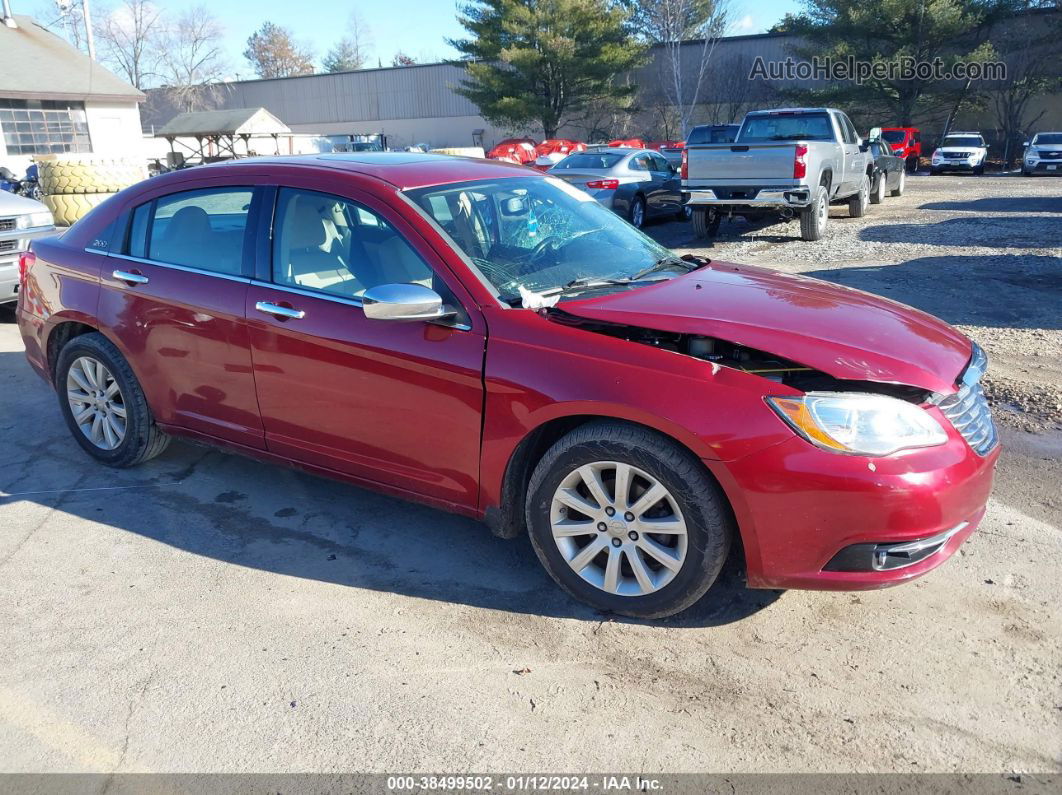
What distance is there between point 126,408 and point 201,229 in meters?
1.11

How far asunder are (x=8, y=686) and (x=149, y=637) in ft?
1.56

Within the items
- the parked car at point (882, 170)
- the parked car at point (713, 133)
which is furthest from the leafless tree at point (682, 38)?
the parked car at point (882, 170)

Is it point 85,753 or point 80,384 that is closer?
point 85,753

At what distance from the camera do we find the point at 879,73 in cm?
3997

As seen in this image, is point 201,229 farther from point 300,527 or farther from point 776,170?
point 776,170

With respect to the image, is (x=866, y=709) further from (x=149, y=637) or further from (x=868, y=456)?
(x=149, y=637)

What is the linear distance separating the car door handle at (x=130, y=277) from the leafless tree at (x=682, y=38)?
42526 millimetres

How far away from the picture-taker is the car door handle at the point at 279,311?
371 cm


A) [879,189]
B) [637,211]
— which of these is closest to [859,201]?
[879,189]

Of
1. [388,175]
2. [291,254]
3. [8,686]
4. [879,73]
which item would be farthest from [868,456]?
[879,73]

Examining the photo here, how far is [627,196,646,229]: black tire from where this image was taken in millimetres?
15508

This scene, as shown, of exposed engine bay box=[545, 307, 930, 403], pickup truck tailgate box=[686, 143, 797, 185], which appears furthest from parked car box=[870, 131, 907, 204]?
exposed engine bay box=[545, 307, 930, 403]

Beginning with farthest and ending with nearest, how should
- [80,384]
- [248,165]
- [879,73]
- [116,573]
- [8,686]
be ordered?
[879,73]
[80,384]
[248,165]
[116,573]
[8,686]

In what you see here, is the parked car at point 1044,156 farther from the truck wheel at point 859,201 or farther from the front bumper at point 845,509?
the front bumper at point 845,509
